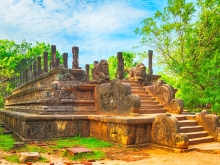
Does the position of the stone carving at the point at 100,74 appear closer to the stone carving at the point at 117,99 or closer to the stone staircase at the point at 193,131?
the stone carving at the point at 117,99

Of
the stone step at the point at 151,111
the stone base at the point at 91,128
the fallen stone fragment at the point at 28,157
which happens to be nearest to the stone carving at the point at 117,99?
the stone base at the point at 91,128

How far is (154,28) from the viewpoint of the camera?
654 inches

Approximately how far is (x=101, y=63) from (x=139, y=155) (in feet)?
14.2

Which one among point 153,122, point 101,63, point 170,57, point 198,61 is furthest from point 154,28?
point 153,122

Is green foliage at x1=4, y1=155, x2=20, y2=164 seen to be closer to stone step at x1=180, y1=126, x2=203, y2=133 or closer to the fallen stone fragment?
the fallen stone fragment

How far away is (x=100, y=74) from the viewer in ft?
31.3

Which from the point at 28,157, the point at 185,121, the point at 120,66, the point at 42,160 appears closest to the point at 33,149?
the point at 42,160

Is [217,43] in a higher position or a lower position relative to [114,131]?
higher

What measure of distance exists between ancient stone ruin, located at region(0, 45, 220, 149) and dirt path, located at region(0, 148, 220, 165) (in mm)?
382

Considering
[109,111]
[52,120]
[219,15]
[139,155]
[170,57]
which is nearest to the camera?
[139,155]

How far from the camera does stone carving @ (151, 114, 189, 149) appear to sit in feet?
21.4

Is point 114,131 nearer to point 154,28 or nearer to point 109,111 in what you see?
point 109,111

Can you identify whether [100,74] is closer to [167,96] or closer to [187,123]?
[167,96]

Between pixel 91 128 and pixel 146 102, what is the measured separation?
2.29 meters
